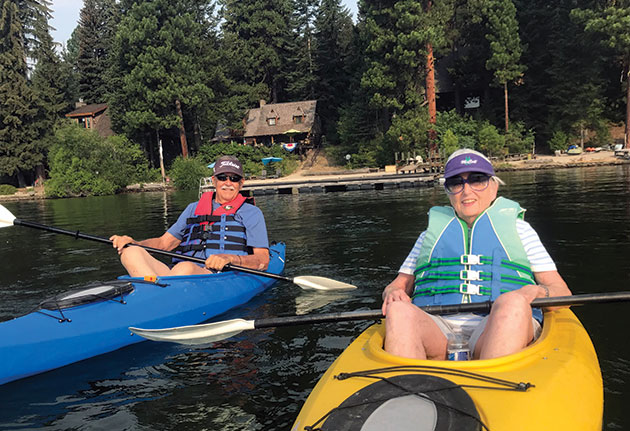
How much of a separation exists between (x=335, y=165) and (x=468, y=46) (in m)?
13.5

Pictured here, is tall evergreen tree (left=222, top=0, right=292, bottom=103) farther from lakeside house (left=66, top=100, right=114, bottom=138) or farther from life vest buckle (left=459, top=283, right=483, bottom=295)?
life vest buckle (left=459, top=283, right=483, bottom=295)

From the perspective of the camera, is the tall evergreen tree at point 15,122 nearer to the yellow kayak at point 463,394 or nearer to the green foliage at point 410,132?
the green foliage at point 410,132

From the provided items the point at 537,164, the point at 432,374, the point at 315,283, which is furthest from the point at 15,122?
the point at 432,374

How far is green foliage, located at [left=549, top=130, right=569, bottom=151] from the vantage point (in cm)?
3312

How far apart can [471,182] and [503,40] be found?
1264 inches

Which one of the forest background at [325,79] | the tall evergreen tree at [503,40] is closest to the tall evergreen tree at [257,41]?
the forest background at [325,79]

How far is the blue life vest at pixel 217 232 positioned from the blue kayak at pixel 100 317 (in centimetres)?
33

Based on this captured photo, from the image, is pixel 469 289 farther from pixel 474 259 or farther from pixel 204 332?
pixel 204 332

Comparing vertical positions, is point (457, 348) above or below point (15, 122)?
below

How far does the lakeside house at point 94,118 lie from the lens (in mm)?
45688

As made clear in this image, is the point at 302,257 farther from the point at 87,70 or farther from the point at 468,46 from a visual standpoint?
the point at 87,70

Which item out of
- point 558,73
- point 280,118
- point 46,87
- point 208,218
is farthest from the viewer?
point 280,118

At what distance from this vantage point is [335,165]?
39.9 m

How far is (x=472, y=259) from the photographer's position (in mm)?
3287
